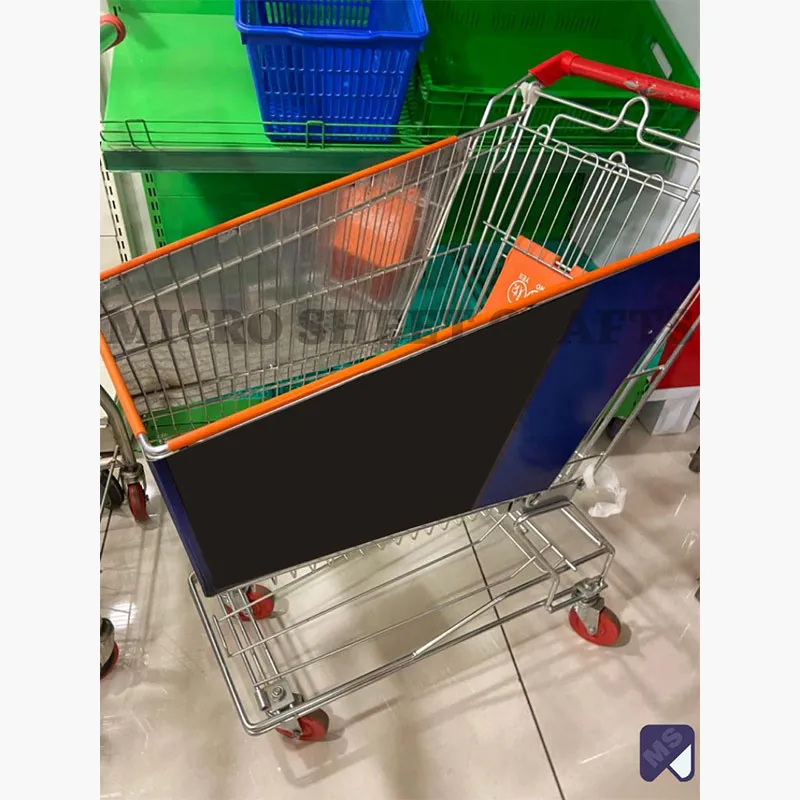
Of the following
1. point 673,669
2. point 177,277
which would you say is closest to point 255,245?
point 177,277

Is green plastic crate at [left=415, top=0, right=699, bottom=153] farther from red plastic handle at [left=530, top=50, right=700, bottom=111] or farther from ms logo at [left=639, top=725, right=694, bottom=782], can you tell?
ms logo at [left=639, top=725, right=694, bottom=782]

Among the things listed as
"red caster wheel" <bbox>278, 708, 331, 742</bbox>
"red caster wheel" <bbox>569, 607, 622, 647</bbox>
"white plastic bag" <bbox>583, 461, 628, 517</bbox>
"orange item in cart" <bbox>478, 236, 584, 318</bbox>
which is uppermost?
"orange item in cart" <bbox>478, 236, 584, 318</bbox>

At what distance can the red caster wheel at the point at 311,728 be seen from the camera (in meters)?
1.23

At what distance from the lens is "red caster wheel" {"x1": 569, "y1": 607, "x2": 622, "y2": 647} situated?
A: 4.71 feet

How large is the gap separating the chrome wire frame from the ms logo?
0.32 meters

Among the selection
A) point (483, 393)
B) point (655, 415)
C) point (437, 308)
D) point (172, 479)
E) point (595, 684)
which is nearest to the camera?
point (172, 479)

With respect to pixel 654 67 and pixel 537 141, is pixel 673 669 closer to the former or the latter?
pixel 537 141

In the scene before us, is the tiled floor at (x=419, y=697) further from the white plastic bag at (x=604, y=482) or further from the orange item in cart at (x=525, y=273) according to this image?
the orange item in cart at (x=525, y=273)

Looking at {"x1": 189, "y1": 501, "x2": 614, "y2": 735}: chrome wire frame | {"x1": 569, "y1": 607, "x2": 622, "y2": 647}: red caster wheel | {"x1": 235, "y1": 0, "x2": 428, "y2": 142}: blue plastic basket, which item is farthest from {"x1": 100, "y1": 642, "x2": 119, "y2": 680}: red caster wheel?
{"x1": 235, "y1": 0, "x2": 428, "y2": 142}: blue plastic basket

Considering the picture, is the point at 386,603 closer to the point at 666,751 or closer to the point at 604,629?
the point at 604,629

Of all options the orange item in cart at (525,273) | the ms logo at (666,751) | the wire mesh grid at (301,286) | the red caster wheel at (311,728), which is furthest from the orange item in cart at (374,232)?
the ms logo at (666,751)

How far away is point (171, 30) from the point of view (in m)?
1.55

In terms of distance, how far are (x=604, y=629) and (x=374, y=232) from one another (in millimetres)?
1030

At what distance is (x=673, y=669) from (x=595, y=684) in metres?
0.19
